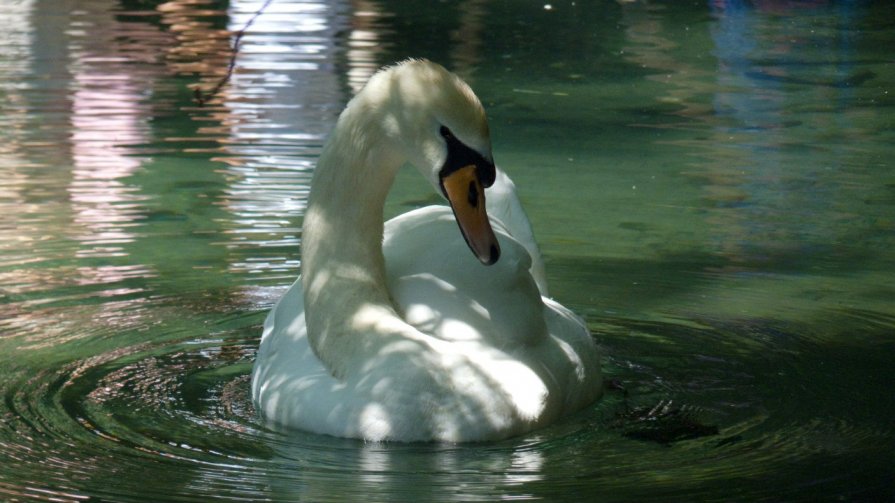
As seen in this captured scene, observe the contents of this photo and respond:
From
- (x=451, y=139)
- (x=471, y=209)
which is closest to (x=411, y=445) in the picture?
(x=471, y=209)

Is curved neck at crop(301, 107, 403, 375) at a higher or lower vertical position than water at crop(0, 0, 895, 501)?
higher

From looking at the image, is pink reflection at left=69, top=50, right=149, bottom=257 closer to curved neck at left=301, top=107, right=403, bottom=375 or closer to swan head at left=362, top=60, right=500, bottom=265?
curved neck at left=301, top=107, right=403, bottom=375

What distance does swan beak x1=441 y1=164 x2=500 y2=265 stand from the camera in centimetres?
534

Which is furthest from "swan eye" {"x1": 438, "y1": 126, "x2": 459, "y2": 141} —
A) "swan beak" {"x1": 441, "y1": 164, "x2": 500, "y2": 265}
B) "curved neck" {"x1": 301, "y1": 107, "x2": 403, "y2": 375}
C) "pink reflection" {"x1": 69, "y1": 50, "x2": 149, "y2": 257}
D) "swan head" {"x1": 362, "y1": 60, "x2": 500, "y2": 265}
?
"pink reflection" {"x1": 69, "y1": 50, "x2": 149, "y2": 257}

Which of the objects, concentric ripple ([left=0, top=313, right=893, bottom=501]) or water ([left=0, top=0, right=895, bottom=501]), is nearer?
concentric ripple ([left=0, top=313, right=893, bottom=501])

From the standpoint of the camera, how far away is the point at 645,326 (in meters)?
6.91

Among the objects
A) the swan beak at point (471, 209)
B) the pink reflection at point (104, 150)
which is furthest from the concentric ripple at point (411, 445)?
the pink reflection at point (104, 150)

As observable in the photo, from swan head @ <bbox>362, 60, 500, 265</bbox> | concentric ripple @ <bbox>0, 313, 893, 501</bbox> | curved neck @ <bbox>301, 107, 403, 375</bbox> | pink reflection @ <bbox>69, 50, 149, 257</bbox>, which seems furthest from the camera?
pink reflection @ <bbox>69, 50, 149, 257</bbox>

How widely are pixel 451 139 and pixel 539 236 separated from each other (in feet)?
11.0

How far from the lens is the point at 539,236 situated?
8648 mm

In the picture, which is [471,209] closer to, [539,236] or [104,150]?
[539,236]

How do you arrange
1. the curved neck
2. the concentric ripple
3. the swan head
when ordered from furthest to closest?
the curved neck → the swan head → the concentric ripple

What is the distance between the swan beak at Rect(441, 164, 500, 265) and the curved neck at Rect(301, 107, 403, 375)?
35cm

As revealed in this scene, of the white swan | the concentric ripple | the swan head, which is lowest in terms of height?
the concentric ripple
